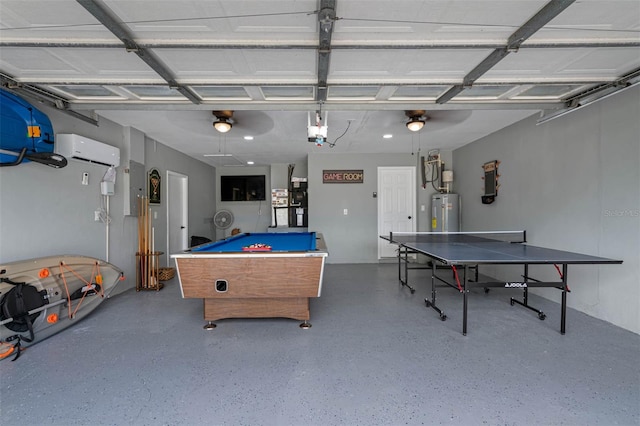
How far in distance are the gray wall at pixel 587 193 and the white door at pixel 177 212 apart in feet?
19.8

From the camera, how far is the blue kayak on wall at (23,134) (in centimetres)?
246

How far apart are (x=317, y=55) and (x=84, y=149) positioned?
9.87 ft

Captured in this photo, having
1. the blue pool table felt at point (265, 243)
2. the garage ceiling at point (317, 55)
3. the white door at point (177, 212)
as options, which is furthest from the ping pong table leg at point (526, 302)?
the white door at point (177, 212)

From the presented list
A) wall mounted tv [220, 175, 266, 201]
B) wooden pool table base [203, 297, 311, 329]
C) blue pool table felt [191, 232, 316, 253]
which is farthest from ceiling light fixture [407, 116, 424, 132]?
wall mounted tv [220, 175, 266, 201]

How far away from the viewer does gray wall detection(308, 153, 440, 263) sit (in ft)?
19.7

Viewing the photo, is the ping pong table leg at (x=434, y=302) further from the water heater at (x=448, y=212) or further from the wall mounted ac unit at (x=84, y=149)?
the wall mounted ac unit at (x=84, y=149)

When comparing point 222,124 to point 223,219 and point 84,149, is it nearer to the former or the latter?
point 84,149

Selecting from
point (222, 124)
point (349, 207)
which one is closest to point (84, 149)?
point (222, 124)

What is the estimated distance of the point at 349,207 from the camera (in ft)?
19.8

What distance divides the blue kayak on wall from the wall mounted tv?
485 cm

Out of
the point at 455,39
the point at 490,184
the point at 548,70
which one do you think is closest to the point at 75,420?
the point at 455,39

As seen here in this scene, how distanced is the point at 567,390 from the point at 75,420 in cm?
306

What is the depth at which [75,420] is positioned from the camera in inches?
61.7

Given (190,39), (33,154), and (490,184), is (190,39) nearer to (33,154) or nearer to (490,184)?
(33,154)
